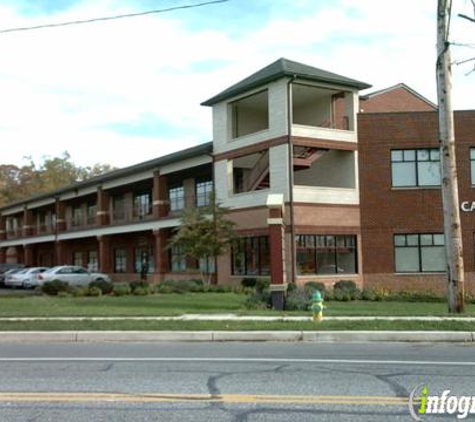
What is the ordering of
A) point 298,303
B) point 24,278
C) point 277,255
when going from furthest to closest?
point 24,278, point 277,255, point 298,303

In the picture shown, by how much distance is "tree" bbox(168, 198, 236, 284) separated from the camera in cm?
2830

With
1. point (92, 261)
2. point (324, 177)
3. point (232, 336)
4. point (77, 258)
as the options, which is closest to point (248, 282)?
point (324, 177)

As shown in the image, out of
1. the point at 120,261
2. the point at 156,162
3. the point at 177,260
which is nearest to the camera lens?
the point at 156,162

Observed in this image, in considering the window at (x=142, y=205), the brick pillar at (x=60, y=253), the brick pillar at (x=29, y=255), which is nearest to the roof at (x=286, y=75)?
the window at (x=142, y=205)

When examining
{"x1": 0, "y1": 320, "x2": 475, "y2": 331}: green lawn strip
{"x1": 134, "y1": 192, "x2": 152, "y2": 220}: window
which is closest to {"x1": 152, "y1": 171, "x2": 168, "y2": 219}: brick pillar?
{"x1": 134, "y1": 192, "x2": 152, "y2": 220}: window

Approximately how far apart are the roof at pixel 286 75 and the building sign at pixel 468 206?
7204 mm

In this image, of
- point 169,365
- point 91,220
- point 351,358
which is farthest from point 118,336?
point 91,220

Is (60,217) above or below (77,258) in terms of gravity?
above

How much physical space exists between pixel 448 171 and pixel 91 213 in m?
41.7

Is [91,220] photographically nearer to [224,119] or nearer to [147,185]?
[147,185]

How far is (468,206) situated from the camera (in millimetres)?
29797

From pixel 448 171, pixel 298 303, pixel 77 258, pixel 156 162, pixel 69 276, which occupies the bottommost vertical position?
pixel 298 303

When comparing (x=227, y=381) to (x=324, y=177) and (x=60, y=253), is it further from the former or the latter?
(x=60, y=253)

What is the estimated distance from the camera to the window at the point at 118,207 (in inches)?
1891
